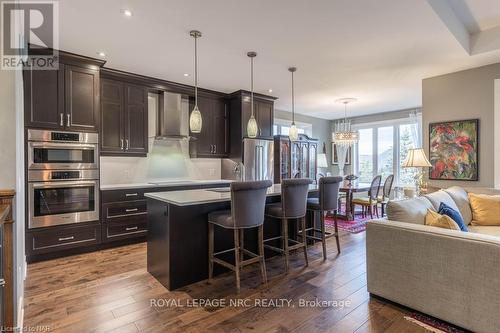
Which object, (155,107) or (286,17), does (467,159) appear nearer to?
(286,17)

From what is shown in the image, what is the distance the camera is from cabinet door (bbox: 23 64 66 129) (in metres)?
3.27

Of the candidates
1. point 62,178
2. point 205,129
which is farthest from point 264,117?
point 62,178

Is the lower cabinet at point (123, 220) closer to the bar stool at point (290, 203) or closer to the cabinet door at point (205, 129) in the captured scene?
the cabinet door at point (205, 129)

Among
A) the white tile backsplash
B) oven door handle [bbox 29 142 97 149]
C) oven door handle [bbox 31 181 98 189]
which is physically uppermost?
oven door handle [bbox 29 142 97 149]

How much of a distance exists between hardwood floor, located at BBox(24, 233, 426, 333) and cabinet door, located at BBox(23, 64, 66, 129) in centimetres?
177

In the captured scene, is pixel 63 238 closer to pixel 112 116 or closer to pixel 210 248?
pixel 112 116

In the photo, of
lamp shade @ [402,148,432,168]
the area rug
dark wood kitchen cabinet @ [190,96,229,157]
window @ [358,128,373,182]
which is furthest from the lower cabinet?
window @ [358,128,373,182]

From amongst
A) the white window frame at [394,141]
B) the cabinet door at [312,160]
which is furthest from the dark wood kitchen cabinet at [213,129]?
the white window frame at [394,141]

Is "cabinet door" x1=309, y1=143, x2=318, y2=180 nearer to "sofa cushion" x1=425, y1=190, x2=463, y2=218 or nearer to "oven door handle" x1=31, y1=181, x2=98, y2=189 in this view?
"sofa cushion" x1=425, y1=190, x2=463, y2=218

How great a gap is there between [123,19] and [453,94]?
4718 millimetres

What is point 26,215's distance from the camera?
127 inches

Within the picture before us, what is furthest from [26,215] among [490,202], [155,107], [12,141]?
[490,202]

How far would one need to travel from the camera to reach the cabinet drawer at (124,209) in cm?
385

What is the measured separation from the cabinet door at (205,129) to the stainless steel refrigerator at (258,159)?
0.70 m
